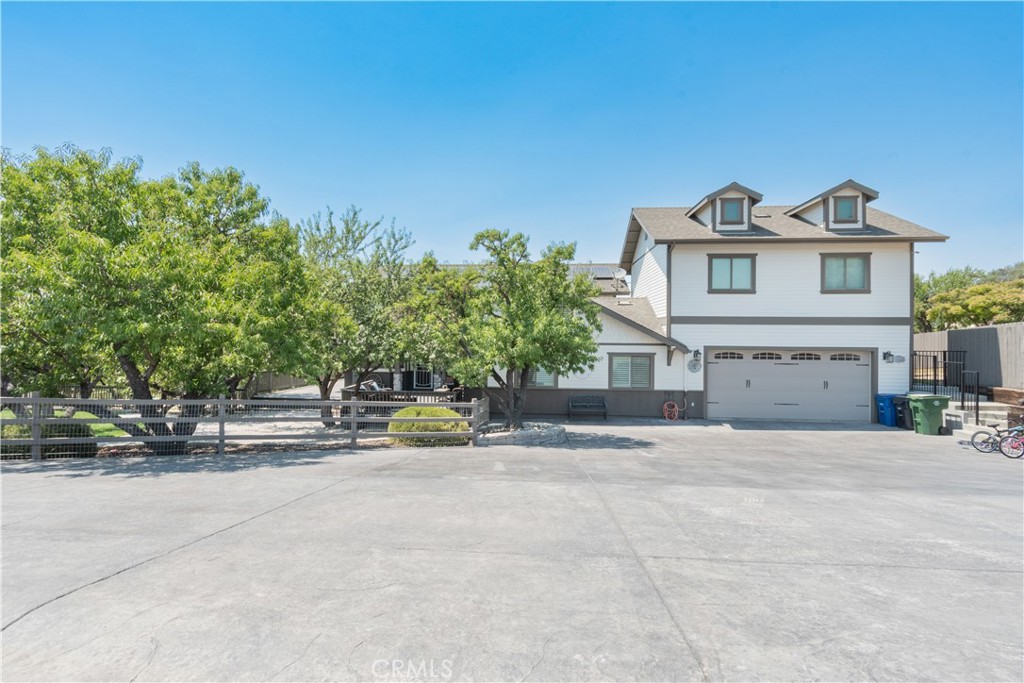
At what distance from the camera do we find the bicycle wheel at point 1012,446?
12.0 m

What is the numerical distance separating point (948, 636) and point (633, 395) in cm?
1600

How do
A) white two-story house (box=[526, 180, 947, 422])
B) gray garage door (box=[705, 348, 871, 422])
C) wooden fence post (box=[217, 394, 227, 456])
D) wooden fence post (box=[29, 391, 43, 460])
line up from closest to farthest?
wooden fence post (box=[29, 391, 43, 460]) < wooden fence post (box=[217, 394, 227, 456]) < white two-story house (box=[526, 180, 947, 422]) < gray garage door (box=[705, 348, 871, 422])

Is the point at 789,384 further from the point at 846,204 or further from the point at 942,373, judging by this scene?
the point at 846,204

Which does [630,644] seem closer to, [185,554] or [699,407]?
[185,554]

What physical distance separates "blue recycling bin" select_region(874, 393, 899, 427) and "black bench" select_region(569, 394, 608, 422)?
9947 mm

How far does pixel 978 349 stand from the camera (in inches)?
746

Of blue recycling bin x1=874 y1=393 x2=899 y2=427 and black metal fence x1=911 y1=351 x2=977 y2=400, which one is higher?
black metal fence x1=911 y1=351 x2=977 y2=400

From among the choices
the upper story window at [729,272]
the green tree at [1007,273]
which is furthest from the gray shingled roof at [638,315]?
the green tree at [1007,273]

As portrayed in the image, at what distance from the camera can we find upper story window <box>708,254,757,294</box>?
1950cm

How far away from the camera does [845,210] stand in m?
19.6

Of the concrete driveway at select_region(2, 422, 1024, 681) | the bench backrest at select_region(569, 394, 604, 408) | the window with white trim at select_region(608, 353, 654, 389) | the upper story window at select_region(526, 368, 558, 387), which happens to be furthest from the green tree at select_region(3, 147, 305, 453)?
the window with white trim at select_region(608, 353, 654, 389)

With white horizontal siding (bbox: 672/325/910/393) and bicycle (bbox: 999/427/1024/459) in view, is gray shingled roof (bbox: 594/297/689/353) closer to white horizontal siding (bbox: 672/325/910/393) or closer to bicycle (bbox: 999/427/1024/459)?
white horizontal siding (bbox: 672/325/910/393)

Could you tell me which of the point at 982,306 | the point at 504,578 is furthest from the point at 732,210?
the point at 982,306

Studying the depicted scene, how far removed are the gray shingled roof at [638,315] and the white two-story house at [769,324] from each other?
0.33 feet
